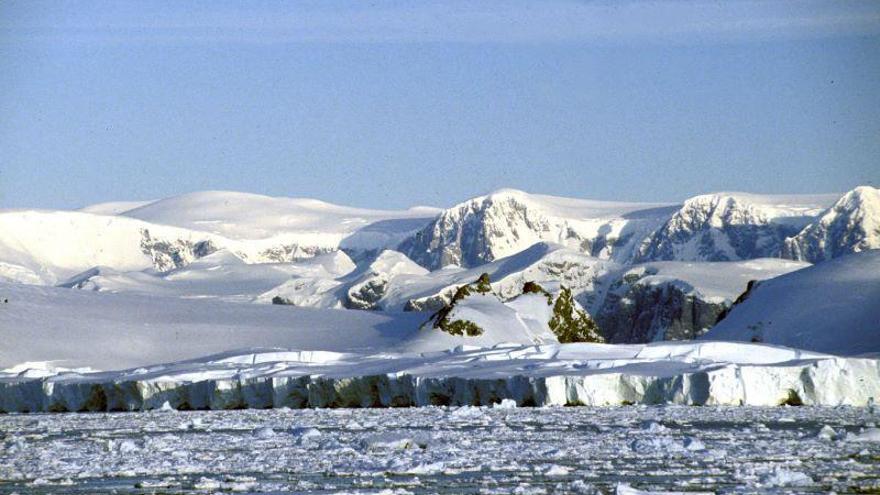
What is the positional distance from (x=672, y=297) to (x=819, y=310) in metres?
88.0

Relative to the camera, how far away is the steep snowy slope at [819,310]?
67.7 metres

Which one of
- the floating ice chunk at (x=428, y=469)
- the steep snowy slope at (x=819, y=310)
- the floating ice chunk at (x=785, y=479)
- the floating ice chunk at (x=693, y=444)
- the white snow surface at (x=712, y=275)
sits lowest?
the floating ice chunk at (x=785, y=479)

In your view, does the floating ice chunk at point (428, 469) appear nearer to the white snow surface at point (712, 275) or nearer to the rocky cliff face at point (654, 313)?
the rocky cliff face at point (654, 313)

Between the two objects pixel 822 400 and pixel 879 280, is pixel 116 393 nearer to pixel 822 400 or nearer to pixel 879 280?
pixel 822 400

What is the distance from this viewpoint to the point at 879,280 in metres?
74.6

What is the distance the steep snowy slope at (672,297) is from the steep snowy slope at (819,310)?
2655 inches

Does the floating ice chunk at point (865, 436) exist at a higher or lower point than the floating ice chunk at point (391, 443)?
lower

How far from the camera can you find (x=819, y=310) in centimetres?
7219

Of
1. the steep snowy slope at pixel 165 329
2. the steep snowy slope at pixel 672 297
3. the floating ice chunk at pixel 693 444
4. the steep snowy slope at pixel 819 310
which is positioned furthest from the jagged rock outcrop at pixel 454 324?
the steep snowy slope at pixel 672 297

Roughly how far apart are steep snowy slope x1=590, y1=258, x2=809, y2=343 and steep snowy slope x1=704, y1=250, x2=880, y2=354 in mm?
67424

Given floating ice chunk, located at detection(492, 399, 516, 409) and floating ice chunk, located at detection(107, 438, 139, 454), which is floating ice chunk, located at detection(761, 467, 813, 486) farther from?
floating ice chunk, located at detection(492, 399, 516, 409)

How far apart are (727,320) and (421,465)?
5811 centimetres

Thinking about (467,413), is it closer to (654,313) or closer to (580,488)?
(580,488)

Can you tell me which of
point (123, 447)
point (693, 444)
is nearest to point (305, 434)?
point (123, 447)
